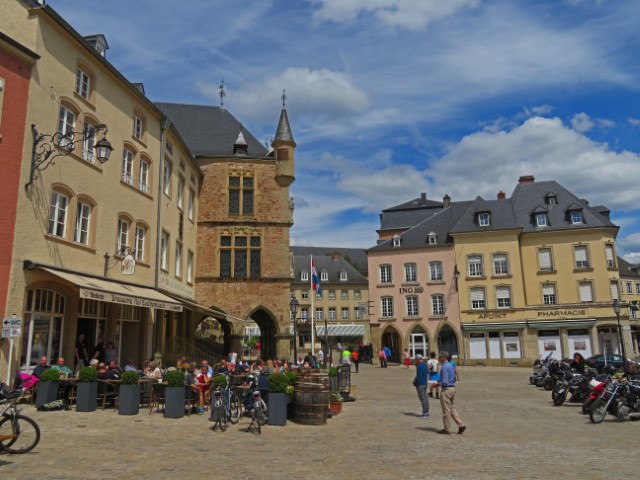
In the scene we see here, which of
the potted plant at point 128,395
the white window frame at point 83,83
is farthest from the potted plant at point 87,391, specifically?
the white window frame at point 83,83

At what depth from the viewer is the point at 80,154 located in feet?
51.0

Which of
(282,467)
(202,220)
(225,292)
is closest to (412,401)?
(282,467)

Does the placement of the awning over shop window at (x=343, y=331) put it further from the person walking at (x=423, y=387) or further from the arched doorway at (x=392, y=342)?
the person walking at (x=423, y=387)

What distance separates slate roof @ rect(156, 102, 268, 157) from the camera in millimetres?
30953

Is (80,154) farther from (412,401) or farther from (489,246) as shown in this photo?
(489,246)

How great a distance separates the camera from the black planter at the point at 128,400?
1179 centimetres

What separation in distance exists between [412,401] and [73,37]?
48.2ft

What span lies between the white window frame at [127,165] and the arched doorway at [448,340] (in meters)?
27.6

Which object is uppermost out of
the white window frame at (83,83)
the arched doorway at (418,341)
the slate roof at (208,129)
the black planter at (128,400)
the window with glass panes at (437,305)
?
the slate roof at (208,129)

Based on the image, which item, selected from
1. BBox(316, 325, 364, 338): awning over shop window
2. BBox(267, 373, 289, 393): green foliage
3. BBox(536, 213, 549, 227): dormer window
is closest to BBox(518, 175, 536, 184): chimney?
BBox(536, 213, 549, 227): dormer window

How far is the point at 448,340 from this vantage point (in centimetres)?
3975

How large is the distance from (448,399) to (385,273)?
3188 cm

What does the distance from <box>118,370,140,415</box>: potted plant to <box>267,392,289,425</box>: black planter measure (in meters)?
3.12

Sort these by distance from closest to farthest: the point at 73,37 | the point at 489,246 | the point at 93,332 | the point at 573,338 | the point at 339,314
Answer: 1. the point at 73,37
2. the point at 93,332
3. the point at 573,338
4. the point at 489,246
5. the point at 339,314
